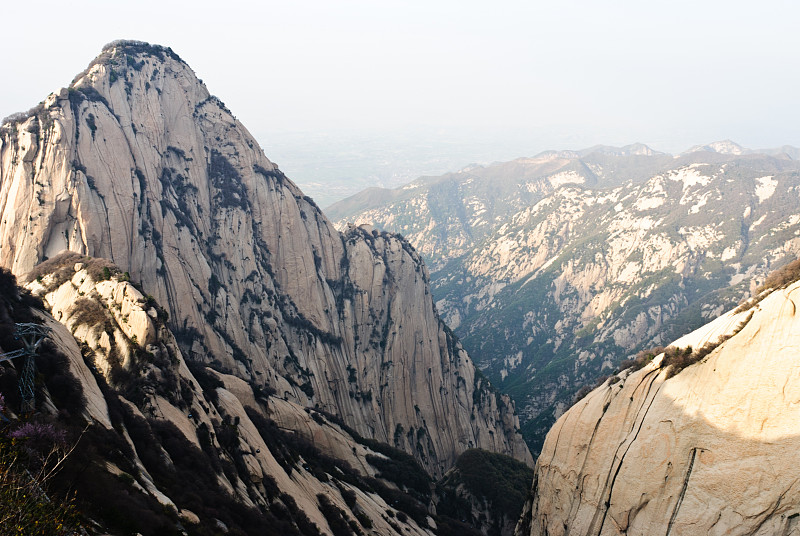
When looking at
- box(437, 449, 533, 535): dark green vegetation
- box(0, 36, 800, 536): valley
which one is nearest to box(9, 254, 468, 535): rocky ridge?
box(0, 36, 800, 536): valley

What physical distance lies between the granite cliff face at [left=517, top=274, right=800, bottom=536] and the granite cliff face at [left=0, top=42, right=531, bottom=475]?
5907cm

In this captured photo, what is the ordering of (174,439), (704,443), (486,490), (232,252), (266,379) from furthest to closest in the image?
(232,252), (486,490), (266,379), (174,439), (704,443)

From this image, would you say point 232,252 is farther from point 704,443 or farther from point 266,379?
point 704,443

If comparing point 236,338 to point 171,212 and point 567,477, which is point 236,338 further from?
point 567,477

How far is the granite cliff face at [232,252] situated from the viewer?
82125 millimetres

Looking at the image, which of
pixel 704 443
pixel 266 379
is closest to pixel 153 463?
pixel 704 443

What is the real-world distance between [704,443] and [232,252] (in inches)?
3285

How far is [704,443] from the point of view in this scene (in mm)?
38750

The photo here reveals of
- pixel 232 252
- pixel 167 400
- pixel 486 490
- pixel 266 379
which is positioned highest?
pixel 232 252

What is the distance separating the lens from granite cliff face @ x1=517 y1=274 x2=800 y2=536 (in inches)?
1372

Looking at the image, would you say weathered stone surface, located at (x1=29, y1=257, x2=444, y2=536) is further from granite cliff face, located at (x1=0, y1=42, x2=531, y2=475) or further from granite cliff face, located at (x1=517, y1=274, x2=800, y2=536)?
granite cliff face, located at (x1=517, y1=274, x2=800, y2=536)

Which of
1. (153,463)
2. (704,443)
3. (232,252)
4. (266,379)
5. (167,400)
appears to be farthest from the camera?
(232,252)

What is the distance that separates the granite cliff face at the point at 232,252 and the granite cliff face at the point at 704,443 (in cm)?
5907

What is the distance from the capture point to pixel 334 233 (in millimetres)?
124125
